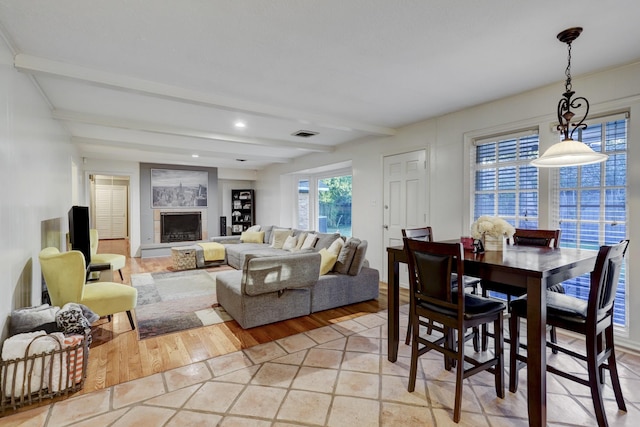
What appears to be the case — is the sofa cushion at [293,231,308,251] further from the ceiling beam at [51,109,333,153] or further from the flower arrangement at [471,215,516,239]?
the flower arrangement at [471,215,516,239]

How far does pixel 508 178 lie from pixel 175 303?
4303mm

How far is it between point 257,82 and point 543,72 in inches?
103

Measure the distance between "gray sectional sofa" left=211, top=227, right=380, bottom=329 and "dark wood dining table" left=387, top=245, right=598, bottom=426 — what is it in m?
1.30

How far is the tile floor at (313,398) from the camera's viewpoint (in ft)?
5.99

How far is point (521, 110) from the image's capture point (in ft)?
10.9

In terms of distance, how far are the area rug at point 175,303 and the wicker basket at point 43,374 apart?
85 centimetres

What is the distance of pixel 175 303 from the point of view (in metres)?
3.96

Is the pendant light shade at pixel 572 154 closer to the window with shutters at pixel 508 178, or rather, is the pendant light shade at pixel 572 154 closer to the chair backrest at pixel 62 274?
the window with shutters at pixel 508 178

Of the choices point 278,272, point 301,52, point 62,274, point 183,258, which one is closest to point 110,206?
point 183,258

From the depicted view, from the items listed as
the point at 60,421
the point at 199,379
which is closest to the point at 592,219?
the point at 199,379

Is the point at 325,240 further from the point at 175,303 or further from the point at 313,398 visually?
the point at 313,398

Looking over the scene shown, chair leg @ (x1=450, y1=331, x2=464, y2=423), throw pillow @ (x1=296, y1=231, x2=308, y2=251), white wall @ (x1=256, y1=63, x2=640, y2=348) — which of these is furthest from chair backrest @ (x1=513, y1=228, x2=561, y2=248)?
throw pillow @ (x1=296, y1=231, x2=308, y2=251)

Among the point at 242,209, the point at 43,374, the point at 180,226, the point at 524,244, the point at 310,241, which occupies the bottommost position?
the point at 43,374

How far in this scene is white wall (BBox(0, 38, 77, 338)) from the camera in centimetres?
221
